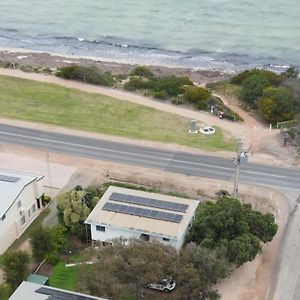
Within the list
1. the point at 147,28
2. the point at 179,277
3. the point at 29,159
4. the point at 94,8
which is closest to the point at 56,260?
the point at 179,277

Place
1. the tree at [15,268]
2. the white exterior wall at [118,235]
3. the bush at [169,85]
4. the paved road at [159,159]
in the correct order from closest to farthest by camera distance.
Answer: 1. the tree at [15,268]
2. the white exterior wall at [118,235]
3. the paved road at [159,159]
4. the bush at [169,85]

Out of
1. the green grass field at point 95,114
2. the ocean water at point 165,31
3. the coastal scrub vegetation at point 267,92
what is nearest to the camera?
the green grass field at point 95,114

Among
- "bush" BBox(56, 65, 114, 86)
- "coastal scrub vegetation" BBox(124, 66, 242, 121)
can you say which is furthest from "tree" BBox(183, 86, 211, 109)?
"bush" BBox(56, 65, 114, 86)

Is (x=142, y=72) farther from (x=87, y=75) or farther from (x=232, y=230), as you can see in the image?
(x=232, y=230)

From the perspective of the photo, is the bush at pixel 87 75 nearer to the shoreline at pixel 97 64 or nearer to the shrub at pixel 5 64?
the shoreline at pixel 97 64

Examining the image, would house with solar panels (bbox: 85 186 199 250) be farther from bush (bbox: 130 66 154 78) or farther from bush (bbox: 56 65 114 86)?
bush (bbox: 130 66 154 78)

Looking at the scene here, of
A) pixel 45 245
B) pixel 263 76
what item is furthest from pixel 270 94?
pixel 45 245

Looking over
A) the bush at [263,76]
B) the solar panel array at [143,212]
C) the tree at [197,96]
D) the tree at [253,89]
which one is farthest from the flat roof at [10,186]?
the bush at [263,76]
